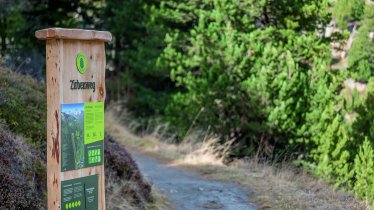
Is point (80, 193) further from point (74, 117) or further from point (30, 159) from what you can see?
point (30, 159)

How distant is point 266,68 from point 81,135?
8.53m

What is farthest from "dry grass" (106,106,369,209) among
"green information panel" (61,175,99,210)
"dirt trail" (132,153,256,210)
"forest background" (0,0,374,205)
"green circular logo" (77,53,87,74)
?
"green circular logo" (77,53,87,74)

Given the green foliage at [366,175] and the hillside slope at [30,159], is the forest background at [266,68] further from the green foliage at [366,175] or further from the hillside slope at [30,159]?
the hillside slope at [30,159]

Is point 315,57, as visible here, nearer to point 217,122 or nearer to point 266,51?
point 266,51

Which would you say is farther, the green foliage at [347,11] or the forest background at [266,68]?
the green foliage at [347,11]

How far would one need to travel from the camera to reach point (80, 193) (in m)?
4.32

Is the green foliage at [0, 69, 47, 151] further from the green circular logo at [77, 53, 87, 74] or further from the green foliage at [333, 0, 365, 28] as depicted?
the green foliage at [333, 0, 365, 28]

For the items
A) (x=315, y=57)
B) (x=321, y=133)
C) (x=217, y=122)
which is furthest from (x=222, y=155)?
(x=315, y=57)

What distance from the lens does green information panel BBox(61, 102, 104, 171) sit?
13.6 ft

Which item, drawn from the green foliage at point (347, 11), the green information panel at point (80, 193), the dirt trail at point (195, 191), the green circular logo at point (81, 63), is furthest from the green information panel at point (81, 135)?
the green foliage at point (347, 11)

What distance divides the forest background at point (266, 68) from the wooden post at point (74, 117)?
700 centimetres

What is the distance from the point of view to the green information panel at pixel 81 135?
4.15 metres

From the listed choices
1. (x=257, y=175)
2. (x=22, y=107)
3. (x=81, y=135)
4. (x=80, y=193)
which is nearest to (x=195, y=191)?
(x=257, y=175)

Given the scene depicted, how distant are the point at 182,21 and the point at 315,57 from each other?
417 cm
